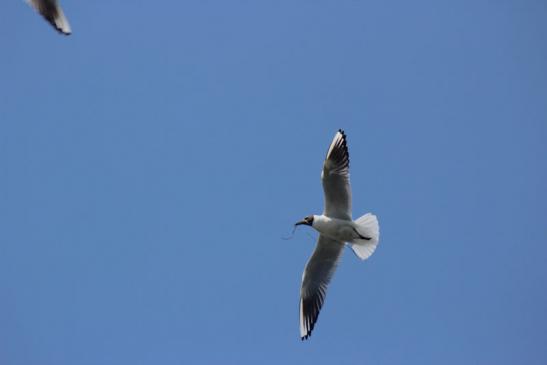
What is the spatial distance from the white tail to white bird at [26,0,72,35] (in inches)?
→ 166

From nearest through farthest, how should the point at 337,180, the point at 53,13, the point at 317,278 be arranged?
the point at 53,13
the point at 337,180
the point at 317,278

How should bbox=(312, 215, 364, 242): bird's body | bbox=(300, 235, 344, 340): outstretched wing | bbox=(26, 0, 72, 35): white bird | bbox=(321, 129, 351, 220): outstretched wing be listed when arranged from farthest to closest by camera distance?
1. bbox=(300, 235, 344, 340): outstretched wing
2. bbox=(312, 215, 364, 242): bird's body
3. bbox=(321, 129, 351, 220): outstretched wing
4. bbox=(26, 0, 72, 35): white bird

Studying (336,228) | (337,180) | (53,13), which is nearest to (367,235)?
(336,228)

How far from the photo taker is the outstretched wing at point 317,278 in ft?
30.6

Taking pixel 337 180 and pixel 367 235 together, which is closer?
pixel 337 180

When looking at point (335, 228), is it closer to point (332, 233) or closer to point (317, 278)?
point (332, 233)

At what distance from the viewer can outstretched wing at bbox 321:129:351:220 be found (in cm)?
890

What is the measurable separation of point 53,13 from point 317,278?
4611mm

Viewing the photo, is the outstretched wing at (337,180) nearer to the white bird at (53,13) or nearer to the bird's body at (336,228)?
the bird's body at (336,228)

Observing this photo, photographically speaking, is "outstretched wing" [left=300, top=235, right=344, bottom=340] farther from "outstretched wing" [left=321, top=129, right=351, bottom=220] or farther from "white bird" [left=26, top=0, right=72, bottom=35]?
"white bird" [left=26, top=0, right=72, bottom=35]

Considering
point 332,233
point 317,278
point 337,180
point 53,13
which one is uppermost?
point 53,13

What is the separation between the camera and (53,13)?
A: 6.98m

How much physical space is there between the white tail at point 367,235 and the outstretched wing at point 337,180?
0.63ft

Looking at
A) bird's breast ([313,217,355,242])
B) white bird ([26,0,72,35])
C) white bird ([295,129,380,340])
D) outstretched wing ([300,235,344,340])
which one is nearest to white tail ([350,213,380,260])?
white bird ([295,129,380,340])
